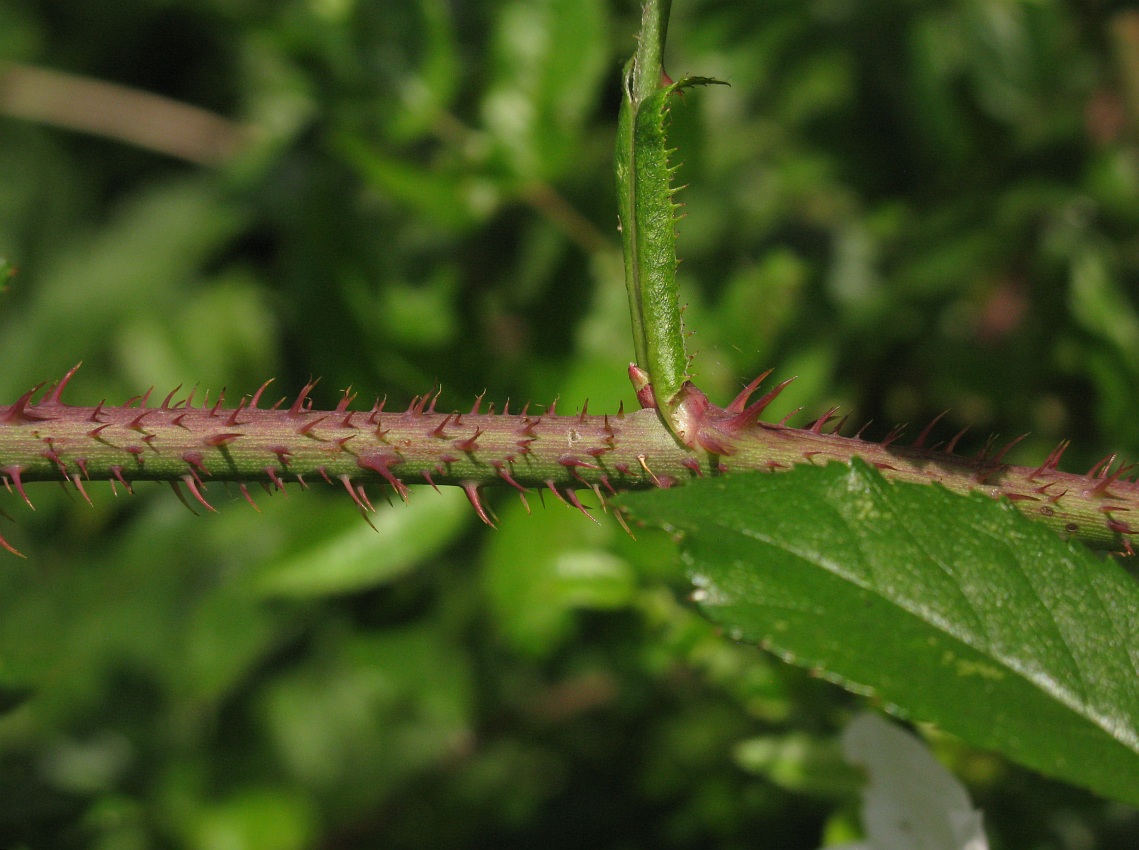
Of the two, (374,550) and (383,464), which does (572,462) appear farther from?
(374,550)

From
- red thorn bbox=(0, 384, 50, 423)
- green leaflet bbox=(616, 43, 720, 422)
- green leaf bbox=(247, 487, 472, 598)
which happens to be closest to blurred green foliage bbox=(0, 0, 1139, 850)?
green leaf bbox=(247, 487, 472, 598)

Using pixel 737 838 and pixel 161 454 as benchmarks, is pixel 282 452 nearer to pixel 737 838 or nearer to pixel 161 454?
pixel 161 454

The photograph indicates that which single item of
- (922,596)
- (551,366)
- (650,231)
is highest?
(650,231)

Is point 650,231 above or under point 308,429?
above

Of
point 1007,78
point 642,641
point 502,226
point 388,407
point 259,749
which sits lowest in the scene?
point 259,749

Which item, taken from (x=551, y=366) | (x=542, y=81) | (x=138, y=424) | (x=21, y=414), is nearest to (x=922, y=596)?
(x=138, y=424)

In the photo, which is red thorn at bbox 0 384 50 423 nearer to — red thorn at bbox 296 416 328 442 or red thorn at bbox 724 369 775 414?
red thorn at bbox 296 416 328 442

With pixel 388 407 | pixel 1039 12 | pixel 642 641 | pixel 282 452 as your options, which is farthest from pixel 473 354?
pixel 1039 12
